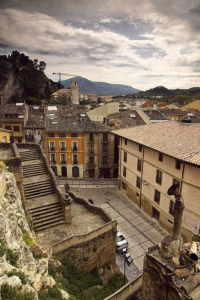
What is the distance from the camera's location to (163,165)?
75.7 ft

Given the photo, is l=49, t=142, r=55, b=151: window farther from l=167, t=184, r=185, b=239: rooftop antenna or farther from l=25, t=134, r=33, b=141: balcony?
l=167, t=184, r=185, b=239: rooftop antenna

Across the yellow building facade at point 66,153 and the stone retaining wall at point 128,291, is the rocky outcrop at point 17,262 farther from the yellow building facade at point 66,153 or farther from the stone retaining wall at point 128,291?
the yellow building facade at point 66,153

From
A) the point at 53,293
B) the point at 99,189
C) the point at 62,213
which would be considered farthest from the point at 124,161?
the point at 53,293

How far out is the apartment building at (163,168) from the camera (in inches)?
754

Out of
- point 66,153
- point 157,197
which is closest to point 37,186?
point 157,197

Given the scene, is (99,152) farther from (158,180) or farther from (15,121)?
(15,121)

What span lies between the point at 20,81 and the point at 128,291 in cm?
8709

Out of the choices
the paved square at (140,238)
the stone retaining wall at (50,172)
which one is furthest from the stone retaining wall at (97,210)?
the paved square at (140,238)

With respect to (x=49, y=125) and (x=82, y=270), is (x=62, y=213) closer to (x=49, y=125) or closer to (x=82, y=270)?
(x=82, y=270)

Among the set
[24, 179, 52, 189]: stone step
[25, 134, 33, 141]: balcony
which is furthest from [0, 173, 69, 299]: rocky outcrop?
[25, 134, 33, 141]: balcony

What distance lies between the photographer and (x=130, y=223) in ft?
82.4

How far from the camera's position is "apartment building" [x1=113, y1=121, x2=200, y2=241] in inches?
754

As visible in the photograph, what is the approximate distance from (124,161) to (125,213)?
853cm

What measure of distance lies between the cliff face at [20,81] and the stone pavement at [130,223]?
5508 cm
